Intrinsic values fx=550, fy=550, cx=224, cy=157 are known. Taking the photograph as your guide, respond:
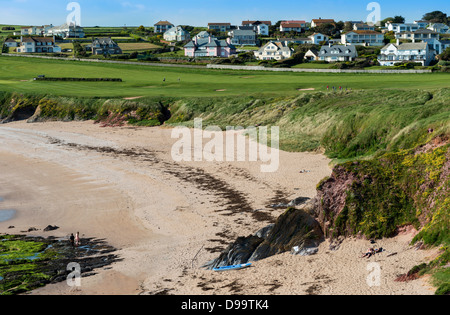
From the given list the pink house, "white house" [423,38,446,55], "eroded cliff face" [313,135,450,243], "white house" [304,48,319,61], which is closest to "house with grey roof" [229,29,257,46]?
the pink house

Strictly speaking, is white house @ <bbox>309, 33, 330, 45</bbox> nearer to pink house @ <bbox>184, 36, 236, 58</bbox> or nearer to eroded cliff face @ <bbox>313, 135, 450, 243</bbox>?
pink house @ <bbox>184, 36, 236, 58</bbox>

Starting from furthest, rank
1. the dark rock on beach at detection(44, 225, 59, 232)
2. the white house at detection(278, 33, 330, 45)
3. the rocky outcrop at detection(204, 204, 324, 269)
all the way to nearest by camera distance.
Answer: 1. the white house at detection(278, 33, 330, 45)
2. the dark rock on beach at detection(44, 225, 59, 232)
3. the rocky outcrop at detection(204, 204, 324, 269)

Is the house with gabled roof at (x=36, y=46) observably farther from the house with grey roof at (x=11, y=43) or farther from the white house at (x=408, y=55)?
the white house at (x=408, y=55)

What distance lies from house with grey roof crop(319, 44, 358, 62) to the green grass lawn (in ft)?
128

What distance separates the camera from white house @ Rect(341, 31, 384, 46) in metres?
162

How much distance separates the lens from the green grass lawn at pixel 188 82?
240ft

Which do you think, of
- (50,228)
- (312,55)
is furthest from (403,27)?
(50,228)

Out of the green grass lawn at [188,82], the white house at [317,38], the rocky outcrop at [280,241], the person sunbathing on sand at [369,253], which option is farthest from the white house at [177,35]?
the person sunbathing on sand at [369,253]

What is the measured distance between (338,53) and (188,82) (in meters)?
55.7

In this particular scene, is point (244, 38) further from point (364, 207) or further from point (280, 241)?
point (280, 241)

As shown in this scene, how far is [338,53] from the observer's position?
13012 centimetres

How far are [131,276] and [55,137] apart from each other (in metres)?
40.3
